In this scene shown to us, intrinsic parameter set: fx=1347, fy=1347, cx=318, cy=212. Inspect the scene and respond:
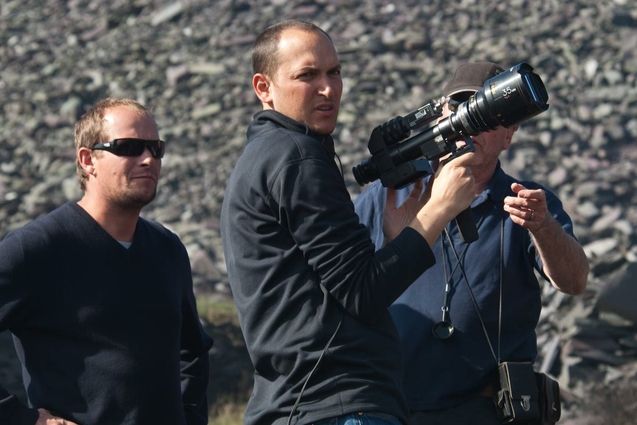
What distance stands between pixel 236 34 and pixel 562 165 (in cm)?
650

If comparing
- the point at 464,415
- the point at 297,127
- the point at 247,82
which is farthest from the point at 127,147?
the point at 247,82

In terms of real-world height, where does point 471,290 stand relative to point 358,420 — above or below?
below

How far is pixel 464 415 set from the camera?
4617mm

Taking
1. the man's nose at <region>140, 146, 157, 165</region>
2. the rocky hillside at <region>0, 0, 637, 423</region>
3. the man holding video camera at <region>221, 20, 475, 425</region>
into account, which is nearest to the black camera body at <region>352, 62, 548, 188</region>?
the man holding video camera at <region>221, 20, 475, 425</region>

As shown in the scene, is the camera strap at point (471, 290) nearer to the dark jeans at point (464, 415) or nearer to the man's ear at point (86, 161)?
the dark jeans at point (464, 415)

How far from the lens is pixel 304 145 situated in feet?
12.1

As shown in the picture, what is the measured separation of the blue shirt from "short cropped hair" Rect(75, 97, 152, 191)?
1.03m

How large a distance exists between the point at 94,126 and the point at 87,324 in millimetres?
765

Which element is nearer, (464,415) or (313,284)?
(313,284)

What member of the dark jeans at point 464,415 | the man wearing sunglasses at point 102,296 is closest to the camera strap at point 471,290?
the dark jeans at point 464,415

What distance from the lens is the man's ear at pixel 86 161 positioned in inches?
181

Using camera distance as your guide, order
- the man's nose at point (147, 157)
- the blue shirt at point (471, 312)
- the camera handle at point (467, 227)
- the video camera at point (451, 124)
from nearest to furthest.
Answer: the video camera at point (451, 124) → the camera handle at point (467, 227) → the man's nose at point (147, 157) → the blue shirt at point (471, 312)

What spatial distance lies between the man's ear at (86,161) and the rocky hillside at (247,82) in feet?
28.1

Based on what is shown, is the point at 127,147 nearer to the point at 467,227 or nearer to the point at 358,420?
the point at 467,227
